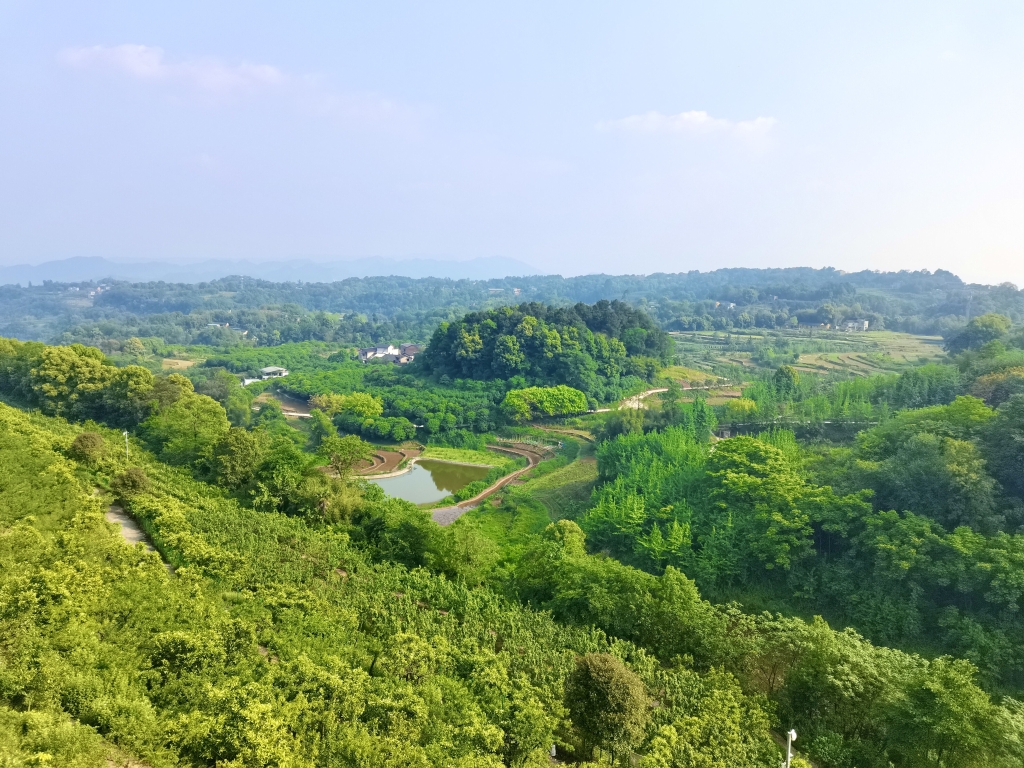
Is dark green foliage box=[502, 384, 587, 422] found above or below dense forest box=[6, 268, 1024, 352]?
below

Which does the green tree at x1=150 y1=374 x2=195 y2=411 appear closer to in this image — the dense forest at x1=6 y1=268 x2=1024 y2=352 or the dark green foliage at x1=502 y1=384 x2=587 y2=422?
the dark green foliage at x1=502 y1=384 x2=587 y2=422

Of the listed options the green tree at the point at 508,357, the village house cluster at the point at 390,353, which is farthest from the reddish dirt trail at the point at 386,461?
the village house cluster at the point at 390,353

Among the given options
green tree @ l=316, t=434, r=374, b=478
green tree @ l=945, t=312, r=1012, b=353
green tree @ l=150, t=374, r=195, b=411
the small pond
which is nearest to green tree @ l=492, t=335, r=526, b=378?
the small pond

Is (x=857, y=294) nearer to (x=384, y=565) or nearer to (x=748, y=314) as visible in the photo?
(x=748, y=314)

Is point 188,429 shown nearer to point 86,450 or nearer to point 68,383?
point 86,450

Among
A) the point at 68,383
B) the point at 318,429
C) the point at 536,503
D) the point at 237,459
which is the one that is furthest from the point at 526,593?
the point at 68,383

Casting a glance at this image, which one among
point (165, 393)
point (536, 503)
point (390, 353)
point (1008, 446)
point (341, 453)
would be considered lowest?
point (536, 503)

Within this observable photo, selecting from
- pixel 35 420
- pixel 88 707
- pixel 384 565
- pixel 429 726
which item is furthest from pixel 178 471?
pixel 429 726
